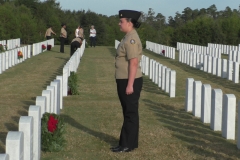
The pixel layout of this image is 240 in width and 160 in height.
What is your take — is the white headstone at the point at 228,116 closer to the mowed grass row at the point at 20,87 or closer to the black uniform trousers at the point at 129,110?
the black uniform trousers at the point at 129,110

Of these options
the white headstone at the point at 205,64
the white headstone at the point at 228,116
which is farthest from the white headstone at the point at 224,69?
the white headstone at the point at 228,116

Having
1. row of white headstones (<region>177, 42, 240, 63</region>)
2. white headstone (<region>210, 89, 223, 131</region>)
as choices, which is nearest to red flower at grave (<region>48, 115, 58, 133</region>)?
white headstone (<region>210, 89, 223, 131</region>)

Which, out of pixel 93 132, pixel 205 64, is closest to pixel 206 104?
pixel 93 132

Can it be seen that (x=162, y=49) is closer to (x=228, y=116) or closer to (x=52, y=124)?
(x=228, y=116)

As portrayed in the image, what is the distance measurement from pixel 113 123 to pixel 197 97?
6.26ft

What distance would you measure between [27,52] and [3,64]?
29.4ft

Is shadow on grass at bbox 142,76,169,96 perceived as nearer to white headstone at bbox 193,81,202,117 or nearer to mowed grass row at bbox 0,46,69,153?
mowed grass row at bbox 0,46,69,153

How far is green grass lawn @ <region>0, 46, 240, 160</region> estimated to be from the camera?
862 centimetres

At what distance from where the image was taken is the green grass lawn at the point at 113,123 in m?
8.62

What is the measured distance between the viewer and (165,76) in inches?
672

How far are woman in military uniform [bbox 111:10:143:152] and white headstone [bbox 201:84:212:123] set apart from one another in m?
2.74

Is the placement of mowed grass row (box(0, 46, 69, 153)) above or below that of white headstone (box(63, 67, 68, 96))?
below

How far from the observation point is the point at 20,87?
693 inches

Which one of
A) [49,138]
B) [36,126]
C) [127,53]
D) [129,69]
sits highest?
[127,53]
